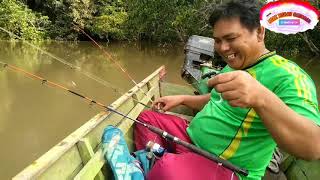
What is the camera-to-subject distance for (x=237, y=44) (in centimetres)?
184

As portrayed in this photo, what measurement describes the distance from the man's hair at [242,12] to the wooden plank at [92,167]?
92 cm

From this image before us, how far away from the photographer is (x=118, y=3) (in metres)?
19.4

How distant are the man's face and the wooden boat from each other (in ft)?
2.85

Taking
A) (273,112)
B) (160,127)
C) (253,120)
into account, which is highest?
(273,112)

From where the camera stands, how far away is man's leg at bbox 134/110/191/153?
102 inches

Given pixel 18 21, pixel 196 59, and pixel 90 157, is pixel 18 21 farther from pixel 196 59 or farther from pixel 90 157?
pixel 90 157

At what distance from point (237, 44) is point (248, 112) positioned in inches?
12.3

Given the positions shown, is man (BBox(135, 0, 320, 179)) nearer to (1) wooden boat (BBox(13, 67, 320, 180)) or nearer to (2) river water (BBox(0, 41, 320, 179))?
(1) wooden boat (BBox(13, 67, 320, 180))

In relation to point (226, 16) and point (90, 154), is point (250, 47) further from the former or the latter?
point (90, 154)

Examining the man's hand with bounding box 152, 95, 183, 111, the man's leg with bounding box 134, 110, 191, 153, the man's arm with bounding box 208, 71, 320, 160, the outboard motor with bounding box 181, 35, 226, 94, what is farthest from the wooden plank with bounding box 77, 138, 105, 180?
the outboard motor with bounding box 181, 35, 226, 94

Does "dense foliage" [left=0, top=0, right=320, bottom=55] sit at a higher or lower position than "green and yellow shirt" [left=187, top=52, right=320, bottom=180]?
lower

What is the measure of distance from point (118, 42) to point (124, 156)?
17225 mm

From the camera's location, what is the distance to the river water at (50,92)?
5746mm

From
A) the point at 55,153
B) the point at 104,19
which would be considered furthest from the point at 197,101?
the point at 104,19
